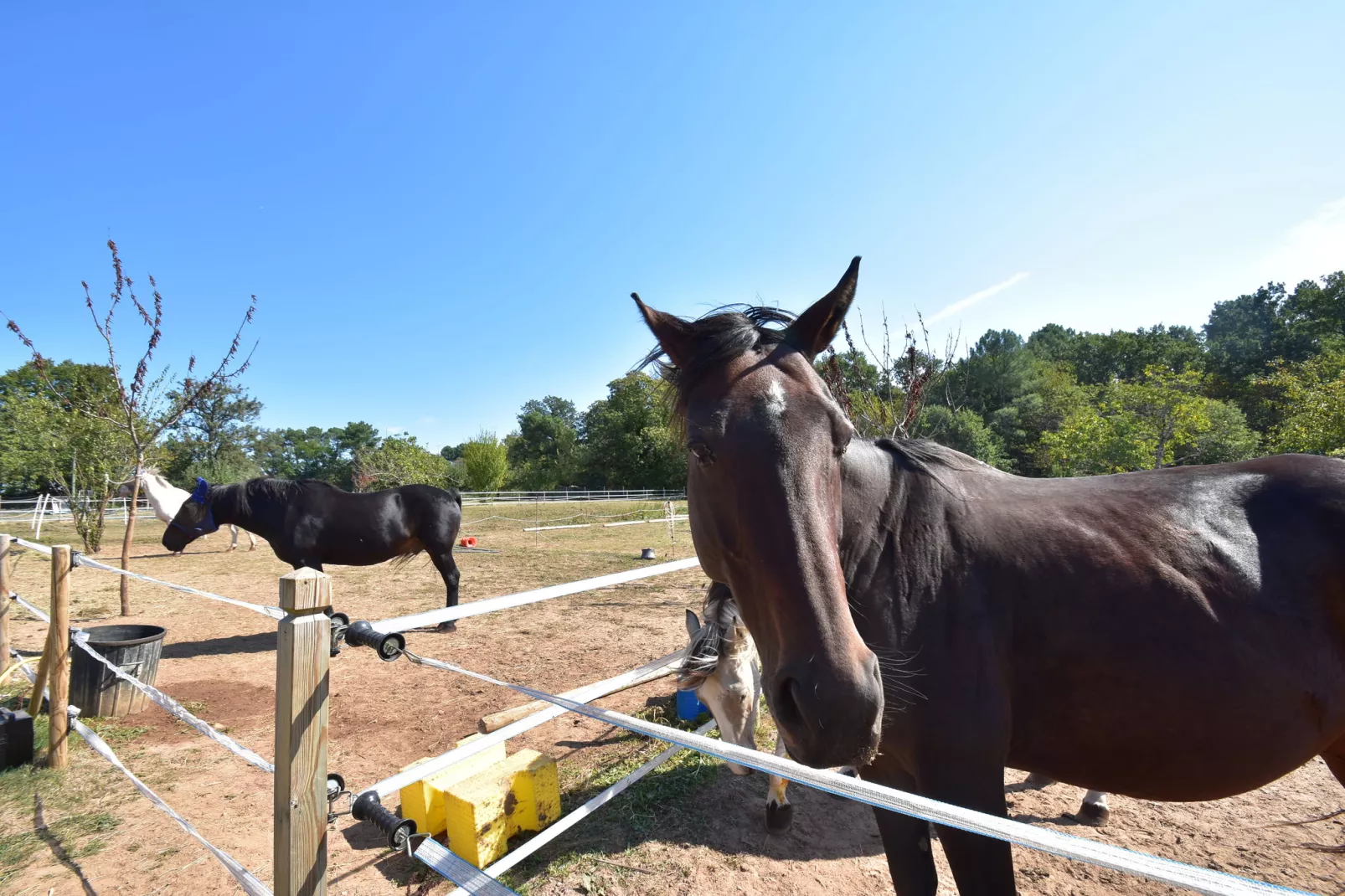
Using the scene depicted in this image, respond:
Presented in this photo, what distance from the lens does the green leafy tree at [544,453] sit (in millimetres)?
49594

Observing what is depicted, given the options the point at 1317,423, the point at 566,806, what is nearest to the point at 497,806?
the point at 566,806

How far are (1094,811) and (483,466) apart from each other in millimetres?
47354

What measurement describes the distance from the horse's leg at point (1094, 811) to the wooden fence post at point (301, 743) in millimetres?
4388

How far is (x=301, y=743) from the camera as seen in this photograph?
159cm

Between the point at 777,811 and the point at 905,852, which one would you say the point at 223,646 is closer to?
the point at 777,811

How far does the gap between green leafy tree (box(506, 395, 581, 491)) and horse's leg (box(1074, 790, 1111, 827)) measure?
45.6m

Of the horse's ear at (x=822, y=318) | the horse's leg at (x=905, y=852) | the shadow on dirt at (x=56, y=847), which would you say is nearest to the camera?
the horse's ear at (x=822, y=318)

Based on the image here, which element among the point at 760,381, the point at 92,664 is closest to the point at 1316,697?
the point at 760,381

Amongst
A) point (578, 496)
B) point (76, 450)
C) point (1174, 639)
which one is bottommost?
point (578, 496)

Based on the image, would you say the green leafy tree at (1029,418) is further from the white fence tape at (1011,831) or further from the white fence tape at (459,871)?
the white fence tape at (459,871)

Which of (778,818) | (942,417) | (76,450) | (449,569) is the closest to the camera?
(778,818)

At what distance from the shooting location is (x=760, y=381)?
64.1 inches

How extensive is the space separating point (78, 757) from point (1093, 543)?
22.8 ft

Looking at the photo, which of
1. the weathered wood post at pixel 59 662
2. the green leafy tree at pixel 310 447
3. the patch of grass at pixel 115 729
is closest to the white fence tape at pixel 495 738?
the weathered wood post at pixel 59 662
